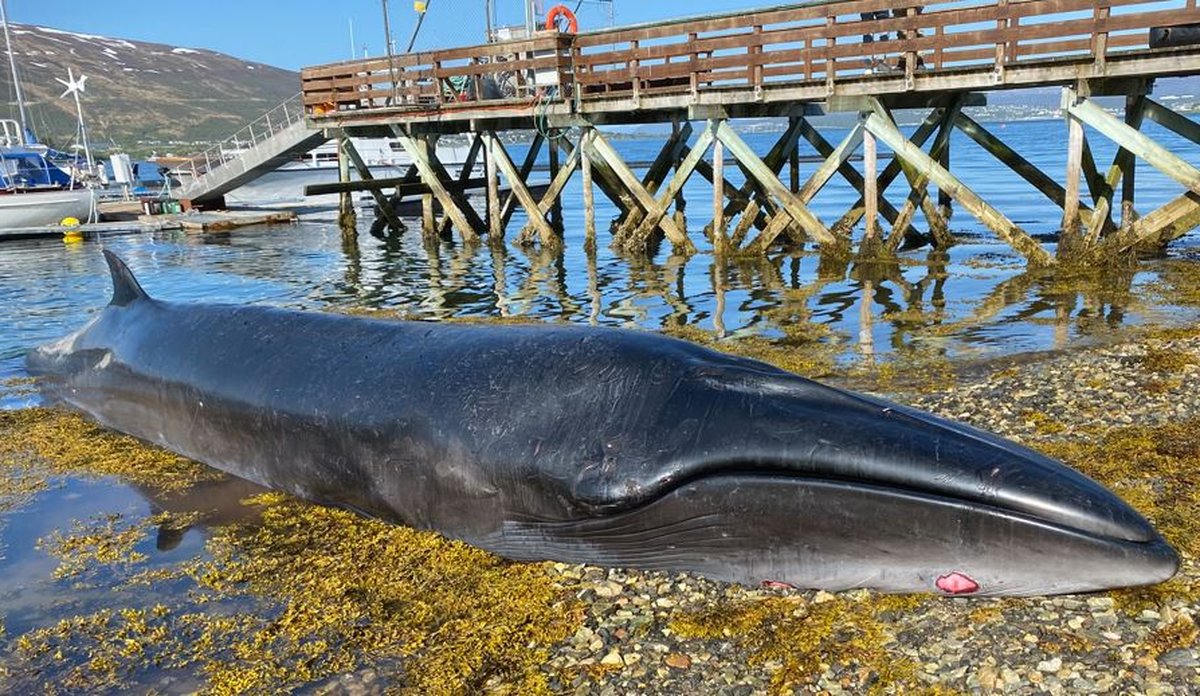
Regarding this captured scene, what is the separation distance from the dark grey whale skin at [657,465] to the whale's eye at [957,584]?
0.07 ft

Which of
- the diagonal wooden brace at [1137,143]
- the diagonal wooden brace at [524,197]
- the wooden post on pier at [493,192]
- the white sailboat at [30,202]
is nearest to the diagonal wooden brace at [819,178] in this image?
the diagonal wooden brace at [1137,143]

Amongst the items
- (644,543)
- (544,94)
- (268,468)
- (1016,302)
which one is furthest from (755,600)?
(544,94)

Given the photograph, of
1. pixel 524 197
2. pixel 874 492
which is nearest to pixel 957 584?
pixel 874 492

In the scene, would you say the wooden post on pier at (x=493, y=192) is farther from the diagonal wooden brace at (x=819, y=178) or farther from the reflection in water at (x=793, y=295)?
the diagonal wooden brace at (x=819, y=178)

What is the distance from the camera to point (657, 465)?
4473mm

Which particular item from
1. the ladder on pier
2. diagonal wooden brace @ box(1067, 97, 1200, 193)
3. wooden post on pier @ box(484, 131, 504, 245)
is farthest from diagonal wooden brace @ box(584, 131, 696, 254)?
the ladder on pier

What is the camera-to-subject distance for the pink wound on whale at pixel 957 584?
408 centimetres

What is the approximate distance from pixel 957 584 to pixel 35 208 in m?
36.8

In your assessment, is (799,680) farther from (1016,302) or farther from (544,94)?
(544,94)

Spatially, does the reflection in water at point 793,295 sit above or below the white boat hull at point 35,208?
below

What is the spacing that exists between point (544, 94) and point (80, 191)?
22744 millimetres

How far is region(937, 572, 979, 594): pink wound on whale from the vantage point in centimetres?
408

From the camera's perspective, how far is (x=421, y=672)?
4.22 metres

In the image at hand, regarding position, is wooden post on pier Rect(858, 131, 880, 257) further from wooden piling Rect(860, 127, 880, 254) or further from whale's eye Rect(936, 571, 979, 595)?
whale's eye Rect(936, 571, 979, 595)
